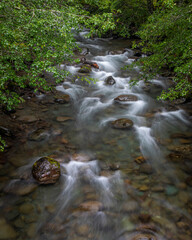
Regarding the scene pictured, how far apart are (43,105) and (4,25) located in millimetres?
4065

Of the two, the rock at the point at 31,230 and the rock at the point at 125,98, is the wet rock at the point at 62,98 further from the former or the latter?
the rock at the point at 31,230

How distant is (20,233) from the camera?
317 cm

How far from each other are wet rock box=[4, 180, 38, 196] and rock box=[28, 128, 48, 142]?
1.71 metres

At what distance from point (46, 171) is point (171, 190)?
301cm

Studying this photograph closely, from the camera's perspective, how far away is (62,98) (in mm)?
8195

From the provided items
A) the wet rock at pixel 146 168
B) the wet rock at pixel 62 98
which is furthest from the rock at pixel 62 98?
the wet rock at pixel 146 168

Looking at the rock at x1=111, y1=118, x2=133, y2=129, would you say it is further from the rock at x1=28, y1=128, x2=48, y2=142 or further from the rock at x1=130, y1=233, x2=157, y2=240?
the rock at x1=130, y1=233, x2=157, y2=240

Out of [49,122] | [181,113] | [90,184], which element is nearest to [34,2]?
[49,122]

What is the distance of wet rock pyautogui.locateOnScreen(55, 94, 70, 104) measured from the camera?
8.02 meters

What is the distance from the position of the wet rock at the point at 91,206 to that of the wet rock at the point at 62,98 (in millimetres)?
5127

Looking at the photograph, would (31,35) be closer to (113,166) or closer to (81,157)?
(81,157)

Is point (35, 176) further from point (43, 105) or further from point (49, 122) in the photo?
point (43, 105)

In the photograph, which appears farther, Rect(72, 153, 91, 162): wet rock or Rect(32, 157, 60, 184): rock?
Rect(72, 153, 91, 162): wet rock

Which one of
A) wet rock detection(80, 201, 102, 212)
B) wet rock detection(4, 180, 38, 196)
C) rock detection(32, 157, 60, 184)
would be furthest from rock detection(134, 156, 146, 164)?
wet rock detection(4, 180, 38, 196)
